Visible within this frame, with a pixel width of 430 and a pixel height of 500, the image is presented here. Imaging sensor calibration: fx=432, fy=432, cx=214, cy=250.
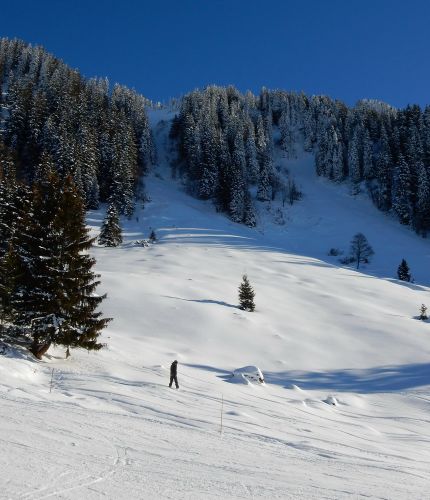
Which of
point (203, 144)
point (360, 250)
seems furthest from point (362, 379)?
point (203, 144)

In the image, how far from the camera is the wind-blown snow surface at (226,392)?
756 centimetres

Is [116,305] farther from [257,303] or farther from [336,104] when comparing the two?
[336,104]

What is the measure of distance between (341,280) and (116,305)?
3011 centimetres

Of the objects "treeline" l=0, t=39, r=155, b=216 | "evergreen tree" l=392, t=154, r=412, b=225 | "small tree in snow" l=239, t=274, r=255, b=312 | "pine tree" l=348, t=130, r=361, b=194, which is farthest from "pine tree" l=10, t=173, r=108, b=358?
"pine tree" l=348, t=130, r=361, b=194

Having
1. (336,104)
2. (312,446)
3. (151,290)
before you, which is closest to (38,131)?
(151,290)

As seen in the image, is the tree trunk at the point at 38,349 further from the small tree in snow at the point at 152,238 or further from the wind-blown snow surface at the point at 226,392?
the small tree in snow at the point at 152,238

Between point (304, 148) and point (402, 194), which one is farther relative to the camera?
point (304, 148)

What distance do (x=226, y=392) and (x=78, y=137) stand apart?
84.9 m

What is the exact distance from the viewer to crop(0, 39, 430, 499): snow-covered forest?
8.29 metres

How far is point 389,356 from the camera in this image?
30.9 m

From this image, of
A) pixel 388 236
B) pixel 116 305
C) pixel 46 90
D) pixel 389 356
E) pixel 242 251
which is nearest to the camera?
pixel 389 356

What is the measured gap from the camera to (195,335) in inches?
1213

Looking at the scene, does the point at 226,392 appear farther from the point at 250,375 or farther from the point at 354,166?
the point at 354,166

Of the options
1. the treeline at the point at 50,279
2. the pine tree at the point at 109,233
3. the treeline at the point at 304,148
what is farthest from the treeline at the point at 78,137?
the treeline at the point at 50,279
